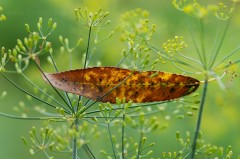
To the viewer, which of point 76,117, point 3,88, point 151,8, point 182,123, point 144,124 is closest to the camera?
point 144,124

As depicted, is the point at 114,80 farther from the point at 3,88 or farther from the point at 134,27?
the point at 3,88

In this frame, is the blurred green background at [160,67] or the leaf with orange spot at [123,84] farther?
the blurred green background at [160,67]

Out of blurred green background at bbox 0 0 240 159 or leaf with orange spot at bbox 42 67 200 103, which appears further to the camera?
blurred green background at bbox 0 0 240 159

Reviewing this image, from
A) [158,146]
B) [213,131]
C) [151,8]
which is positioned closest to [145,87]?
[213,131]

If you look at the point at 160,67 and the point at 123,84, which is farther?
the point at 160,67

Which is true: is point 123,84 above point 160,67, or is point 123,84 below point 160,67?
below
